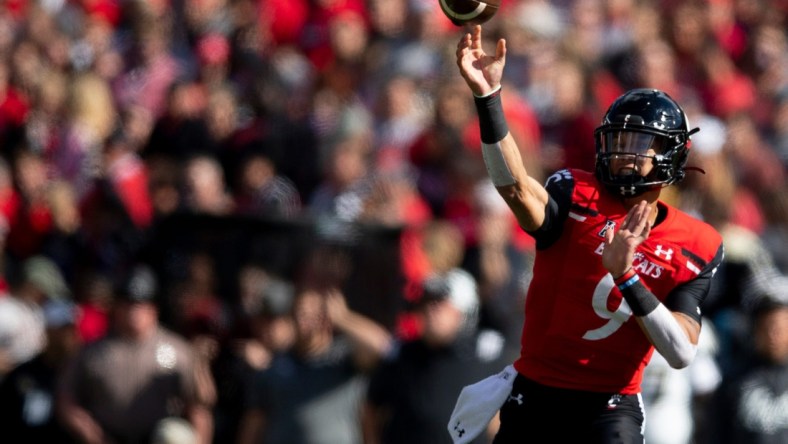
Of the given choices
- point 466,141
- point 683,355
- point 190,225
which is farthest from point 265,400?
point 683,355

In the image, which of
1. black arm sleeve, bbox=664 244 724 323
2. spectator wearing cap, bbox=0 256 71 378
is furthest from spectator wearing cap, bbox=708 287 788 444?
spectator wearing cap, bbox=0 256 71 378

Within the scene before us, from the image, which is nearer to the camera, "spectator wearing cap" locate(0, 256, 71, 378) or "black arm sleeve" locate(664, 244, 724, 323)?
"black arm sleeve" locate(664, 244, 724, 323)

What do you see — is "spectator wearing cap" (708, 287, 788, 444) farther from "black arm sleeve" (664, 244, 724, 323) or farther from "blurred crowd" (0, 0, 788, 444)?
"black arm sleeve" (664, 244, 724, 323)

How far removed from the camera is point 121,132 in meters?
12.5

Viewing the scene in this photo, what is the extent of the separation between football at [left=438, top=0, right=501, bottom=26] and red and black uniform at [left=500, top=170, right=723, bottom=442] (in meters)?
0.71

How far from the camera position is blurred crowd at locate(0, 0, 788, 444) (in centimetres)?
930

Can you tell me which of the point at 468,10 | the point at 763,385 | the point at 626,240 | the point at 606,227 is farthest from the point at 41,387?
the point at 626,240

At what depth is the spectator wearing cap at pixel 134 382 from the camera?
10117 mm

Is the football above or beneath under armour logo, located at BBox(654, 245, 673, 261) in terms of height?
above

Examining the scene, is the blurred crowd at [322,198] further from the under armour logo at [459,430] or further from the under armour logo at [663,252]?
the under armour logo at [663,252]

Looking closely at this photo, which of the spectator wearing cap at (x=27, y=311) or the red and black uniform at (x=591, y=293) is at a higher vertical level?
the red and black uniform at (x=591, y=293)

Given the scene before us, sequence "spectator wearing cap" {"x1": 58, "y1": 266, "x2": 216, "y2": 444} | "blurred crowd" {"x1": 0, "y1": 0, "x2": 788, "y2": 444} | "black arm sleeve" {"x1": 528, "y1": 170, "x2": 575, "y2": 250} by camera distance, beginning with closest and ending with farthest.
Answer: "black arm sleeve" {"x1": 528, "y1": 170, "x2": 575, "y2": 250}
"blurred crowd" {"x1": 0, "y1": 0, "x2": 788, "y2": 444}
"spectator wearing cap" {"x1": 58, "y1": 266, "x2": 216, "y2": 444}

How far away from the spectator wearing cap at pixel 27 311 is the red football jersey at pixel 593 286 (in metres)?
5.93

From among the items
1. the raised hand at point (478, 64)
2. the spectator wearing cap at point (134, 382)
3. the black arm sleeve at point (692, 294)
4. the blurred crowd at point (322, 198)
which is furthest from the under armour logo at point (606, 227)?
the spectator wearing cap at point (134, 382)
